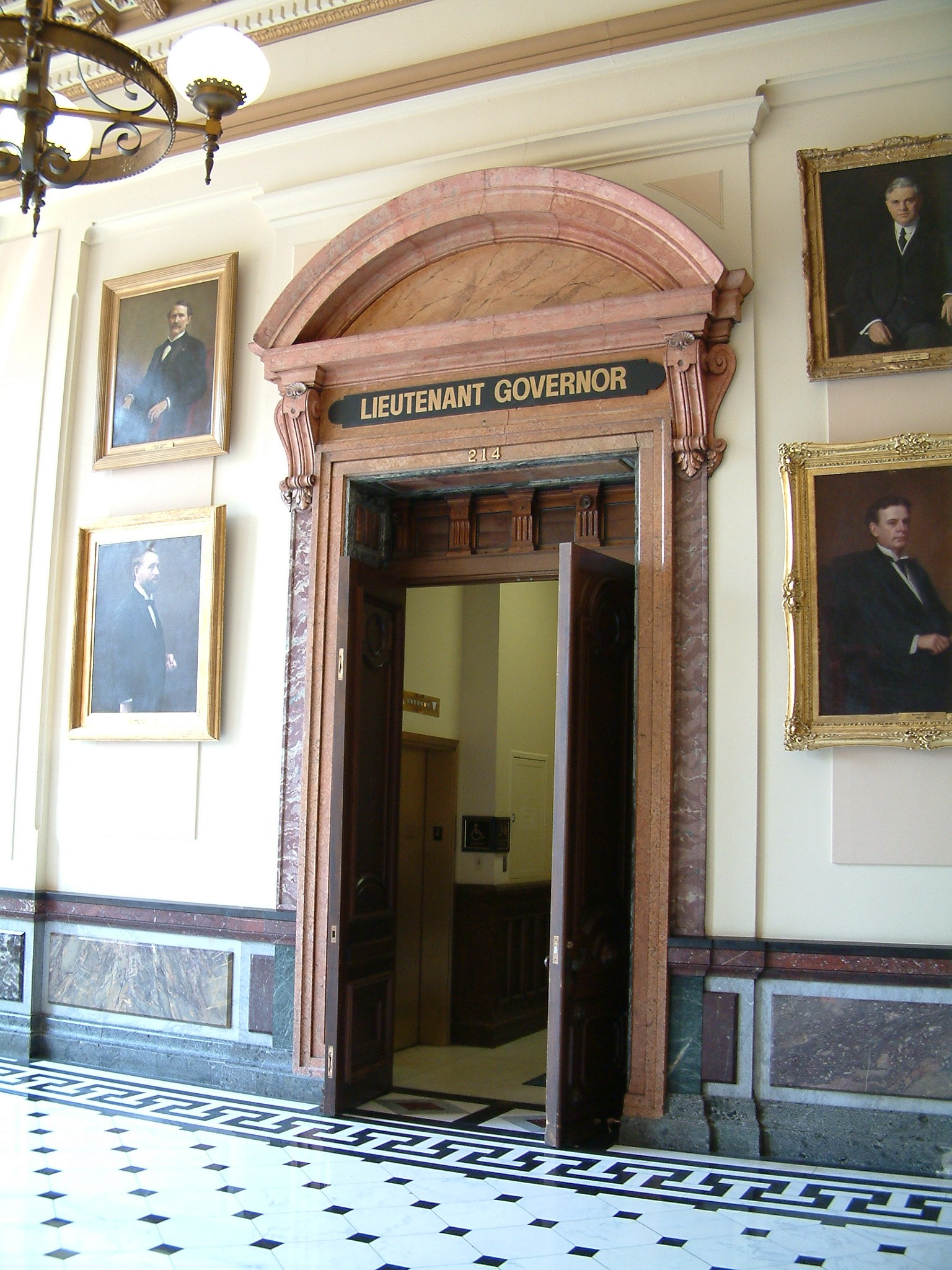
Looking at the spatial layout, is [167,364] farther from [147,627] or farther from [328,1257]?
[328,1257]

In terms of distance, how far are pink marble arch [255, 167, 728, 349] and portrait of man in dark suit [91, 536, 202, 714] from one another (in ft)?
4.65

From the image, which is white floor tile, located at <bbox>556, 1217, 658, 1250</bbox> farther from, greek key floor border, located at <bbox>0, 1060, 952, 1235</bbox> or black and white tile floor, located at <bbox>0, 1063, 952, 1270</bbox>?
greek key floor border, located at <bbox>0, 1060, 952, 1235</bbox>

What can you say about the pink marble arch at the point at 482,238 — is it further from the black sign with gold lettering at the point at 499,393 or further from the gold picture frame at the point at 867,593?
the gold picture frame at the point at 867,593

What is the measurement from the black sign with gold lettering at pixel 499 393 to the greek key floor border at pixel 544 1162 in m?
3.58

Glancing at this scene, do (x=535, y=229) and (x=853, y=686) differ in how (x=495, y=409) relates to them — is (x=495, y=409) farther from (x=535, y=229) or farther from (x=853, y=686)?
(x=853, y=686)

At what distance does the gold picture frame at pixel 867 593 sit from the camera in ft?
17.3

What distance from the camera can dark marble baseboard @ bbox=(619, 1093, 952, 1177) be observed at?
508 cm

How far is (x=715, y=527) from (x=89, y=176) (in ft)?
10.4

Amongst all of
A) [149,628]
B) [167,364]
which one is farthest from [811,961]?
[167,364]

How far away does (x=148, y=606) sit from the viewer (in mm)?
7098

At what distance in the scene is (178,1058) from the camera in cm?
674

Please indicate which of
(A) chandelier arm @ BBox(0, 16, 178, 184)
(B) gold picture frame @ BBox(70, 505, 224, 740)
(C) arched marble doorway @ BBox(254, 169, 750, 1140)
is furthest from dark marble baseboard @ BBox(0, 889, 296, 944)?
(A) chandelier arm @ BBox(0, 16, 178, 184)

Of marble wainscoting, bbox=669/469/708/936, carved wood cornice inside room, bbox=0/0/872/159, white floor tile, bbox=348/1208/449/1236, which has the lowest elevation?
white floor tile, bbox=348/1208/449/1236

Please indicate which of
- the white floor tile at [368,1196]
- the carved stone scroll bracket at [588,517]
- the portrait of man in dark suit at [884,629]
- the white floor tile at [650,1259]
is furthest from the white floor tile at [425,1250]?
the carved stone scroll bracket at [588,517]
